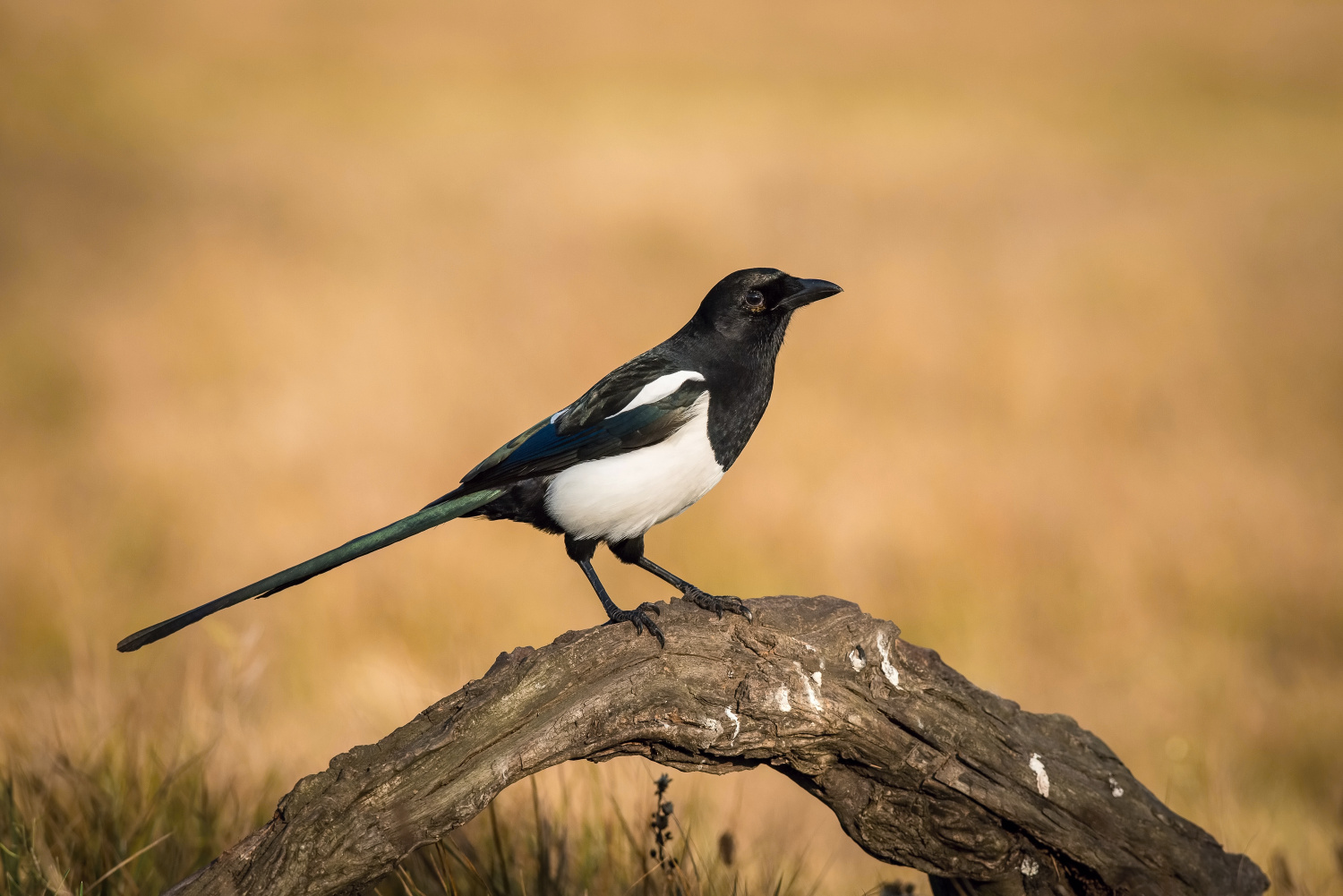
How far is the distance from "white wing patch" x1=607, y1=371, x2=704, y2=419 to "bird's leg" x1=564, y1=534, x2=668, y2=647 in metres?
0.46

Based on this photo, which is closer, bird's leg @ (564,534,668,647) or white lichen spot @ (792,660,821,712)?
white lichen spot @ (792,660,821,712)

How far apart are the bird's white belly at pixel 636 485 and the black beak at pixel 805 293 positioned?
0.51 meters

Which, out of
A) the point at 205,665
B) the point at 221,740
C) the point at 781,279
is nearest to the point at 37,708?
the point at 221,740

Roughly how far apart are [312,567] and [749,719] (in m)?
1.28

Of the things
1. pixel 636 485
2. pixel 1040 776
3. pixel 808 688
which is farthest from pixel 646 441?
pixel 1040 776

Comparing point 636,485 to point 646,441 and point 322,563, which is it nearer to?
point 646,441

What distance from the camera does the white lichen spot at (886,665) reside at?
9.50 ft

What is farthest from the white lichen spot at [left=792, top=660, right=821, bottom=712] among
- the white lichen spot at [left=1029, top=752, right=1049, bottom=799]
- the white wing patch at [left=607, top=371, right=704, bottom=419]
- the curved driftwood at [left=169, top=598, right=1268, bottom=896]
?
the white wing patch at [left=607, top=371, right=704, bottom=419]

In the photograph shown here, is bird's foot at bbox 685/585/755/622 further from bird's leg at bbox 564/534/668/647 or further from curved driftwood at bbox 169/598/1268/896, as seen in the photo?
bird's leg at bbox 564/534/668/647

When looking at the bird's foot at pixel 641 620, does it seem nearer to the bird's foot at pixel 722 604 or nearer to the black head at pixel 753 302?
the bird's foot at pixel 722 604

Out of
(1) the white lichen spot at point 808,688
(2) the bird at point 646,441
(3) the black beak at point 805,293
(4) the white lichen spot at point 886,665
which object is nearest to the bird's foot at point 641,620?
(2) the bird at point 646,441

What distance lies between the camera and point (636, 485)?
3.38 m

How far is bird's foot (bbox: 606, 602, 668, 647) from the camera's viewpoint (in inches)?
114

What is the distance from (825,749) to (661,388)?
1.29 m
